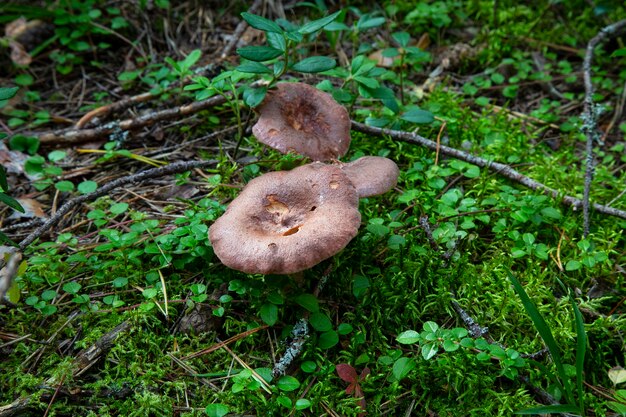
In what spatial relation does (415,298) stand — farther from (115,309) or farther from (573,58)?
(573,58)

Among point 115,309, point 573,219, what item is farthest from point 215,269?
point 573,219

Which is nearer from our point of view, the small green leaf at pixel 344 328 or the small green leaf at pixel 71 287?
the small green leaf at pixel 344 328

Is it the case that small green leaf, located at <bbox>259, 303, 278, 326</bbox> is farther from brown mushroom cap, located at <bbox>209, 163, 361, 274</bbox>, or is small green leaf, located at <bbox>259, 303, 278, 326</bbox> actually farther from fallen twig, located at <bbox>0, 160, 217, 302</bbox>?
fallen twig, located at <bbox>0, 160, 217, 302</bbox>

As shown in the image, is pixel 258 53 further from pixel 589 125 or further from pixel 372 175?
pixel 589 125

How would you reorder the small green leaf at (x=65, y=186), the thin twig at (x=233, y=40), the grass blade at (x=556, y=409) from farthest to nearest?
1. the thin twig at (x=233, y=40)
2. the small green leaf at (x=65, y=186)
3. the grass blade at (x=556, y=409)

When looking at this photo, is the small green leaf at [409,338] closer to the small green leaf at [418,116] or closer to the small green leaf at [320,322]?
the small green leaf at [320,322]

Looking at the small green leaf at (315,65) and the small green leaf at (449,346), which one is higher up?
the small green leaf at (315,65)

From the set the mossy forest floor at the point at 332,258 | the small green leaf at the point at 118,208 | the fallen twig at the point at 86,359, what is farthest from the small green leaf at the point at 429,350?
the small green leaf at the point at 118,208

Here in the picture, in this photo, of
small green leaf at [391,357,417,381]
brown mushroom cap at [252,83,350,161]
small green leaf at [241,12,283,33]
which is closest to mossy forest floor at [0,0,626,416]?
small green leaf at [391,357,417,381]
